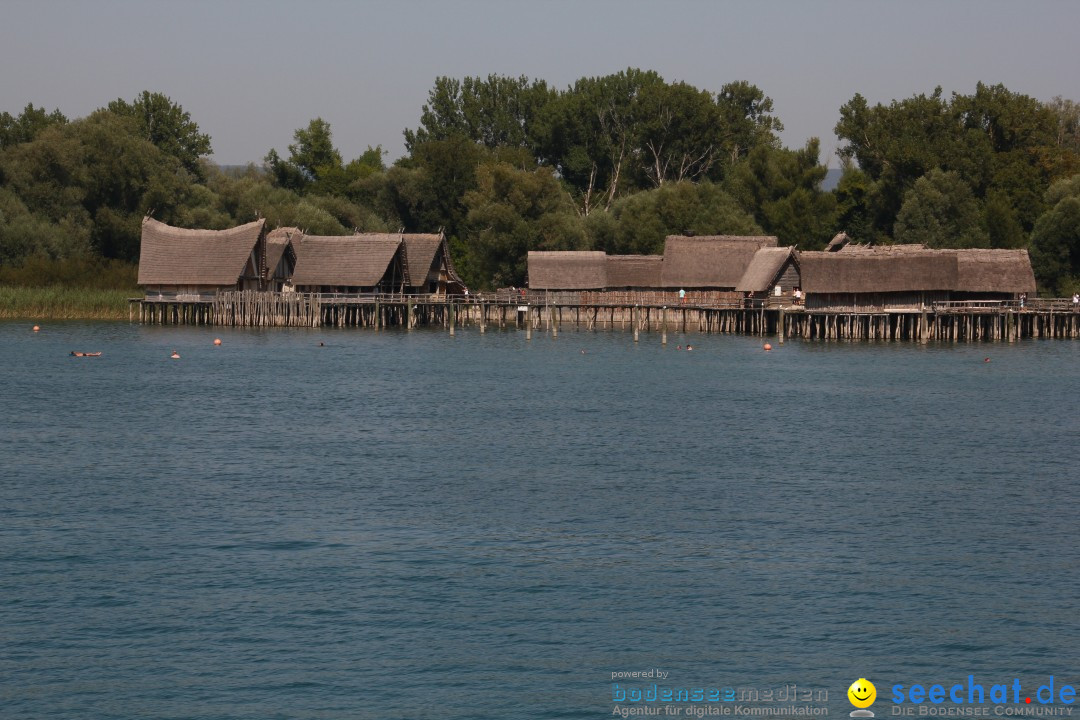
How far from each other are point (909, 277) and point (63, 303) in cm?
4479

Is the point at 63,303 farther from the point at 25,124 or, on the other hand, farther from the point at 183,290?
the point at 25,124

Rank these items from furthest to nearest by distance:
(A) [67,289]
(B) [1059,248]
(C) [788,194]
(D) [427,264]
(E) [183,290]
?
(C) [788,194]
(D) [427,264]
(A) [67,289]
(E) [183,290]
(B) [1059,248]

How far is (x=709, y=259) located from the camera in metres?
78.6

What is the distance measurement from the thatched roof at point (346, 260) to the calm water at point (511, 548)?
3257 centimetres

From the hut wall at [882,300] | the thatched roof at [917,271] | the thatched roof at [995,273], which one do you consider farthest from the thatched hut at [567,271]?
the thatched roof at [995,273]

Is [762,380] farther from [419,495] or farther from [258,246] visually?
[258,246]

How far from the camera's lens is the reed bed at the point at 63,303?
7694cm

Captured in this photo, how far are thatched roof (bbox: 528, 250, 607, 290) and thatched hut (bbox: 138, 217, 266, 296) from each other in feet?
50.3

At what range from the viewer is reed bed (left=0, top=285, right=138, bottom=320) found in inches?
3029

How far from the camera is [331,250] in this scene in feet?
255

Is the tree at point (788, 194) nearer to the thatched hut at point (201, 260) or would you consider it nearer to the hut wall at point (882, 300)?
the hut wall at point (882, 300)

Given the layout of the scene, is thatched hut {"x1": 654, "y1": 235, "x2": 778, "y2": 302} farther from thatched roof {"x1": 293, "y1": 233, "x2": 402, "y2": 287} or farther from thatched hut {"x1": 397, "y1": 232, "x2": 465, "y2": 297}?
thatched roof {"x1": 293, "y1": 233, "x2": 402, "y2": 287}

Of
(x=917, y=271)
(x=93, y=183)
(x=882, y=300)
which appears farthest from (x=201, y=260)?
(x=917, y=271)

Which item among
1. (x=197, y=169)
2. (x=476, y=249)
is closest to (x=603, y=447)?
(x=476, y=249)
